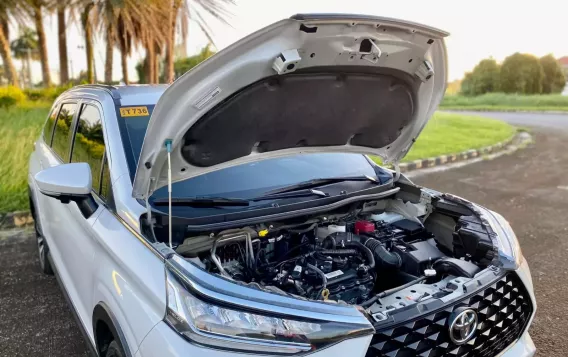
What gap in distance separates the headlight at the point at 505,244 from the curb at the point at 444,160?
5.17 m

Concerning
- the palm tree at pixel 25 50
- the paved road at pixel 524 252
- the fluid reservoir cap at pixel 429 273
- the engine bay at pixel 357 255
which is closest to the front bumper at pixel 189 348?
the engine bay at pixel 357 255

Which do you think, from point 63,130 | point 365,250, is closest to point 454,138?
point 365,250

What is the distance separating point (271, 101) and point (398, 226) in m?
1.29

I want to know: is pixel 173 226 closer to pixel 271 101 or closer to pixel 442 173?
pixel 271 101

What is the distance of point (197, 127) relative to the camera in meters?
2.02

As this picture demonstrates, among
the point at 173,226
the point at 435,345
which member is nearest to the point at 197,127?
the point at 173,226

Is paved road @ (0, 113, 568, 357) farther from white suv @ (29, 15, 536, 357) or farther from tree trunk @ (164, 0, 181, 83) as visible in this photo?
tree trunk @ (164, 0, 181, 83)

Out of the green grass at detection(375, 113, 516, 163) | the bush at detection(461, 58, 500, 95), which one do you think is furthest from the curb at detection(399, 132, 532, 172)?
the bush at detection(461, 58, 500, 95)

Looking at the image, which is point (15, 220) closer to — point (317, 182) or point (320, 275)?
point (317, 182)

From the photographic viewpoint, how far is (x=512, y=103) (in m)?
34.4

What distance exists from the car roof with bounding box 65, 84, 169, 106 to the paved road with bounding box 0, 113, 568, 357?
64.7 inches

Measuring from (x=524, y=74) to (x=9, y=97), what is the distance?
42307 mm

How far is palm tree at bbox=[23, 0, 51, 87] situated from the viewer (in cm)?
1355

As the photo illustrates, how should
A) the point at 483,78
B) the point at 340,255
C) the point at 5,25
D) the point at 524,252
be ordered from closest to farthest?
the point at 340,255 < the point at 524,252 < the point at 5,25 < the point at 483,78
